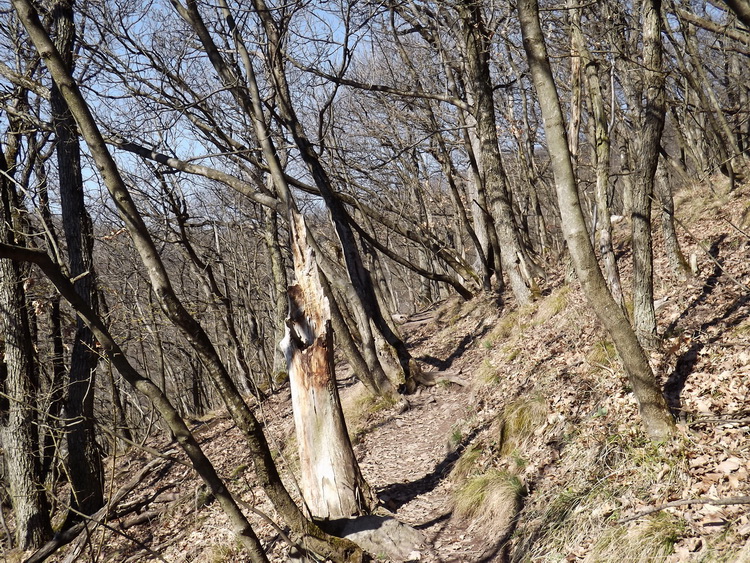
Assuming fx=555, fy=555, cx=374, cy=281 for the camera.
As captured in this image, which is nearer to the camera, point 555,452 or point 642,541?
point 642,541

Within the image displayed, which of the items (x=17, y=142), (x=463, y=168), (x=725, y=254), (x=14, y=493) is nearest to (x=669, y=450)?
(x=725, y=254)

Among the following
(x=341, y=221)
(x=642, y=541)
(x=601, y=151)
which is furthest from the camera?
(x=341, y=221)

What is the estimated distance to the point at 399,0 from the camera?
11.1 metres

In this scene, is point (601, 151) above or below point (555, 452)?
above

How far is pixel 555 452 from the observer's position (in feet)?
17.3

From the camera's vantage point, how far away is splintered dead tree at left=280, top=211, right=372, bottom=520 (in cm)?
564

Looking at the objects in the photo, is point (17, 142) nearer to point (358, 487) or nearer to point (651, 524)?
point (358, 487)

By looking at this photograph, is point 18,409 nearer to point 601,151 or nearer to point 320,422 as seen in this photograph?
point 320,422

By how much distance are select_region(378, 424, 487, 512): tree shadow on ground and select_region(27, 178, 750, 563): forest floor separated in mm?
24

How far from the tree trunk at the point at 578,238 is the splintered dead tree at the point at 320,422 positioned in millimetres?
2672

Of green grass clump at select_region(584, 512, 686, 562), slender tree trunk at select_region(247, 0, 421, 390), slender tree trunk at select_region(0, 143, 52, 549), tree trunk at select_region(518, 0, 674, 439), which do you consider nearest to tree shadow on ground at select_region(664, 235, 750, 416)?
tree trunk at select_region(518, 0, 674, 439)

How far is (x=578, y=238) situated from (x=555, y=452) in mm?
2227

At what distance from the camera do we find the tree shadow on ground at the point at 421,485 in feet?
20.3

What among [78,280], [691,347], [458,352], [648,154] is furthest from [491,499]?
[78,280]
